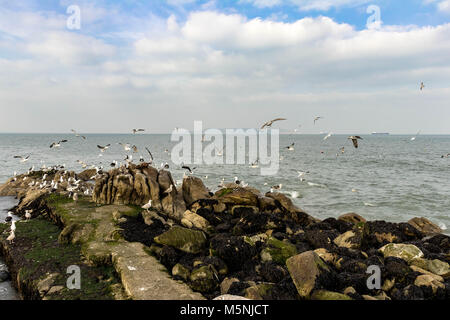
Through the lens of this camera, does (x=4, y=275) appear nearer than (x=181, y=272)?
No

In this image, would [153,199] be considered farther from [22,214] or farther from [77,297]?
[22,214]

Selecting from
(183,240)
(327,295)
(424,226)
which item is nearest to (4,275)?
(183,240)

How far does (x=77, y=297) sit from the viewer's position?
6762 mm

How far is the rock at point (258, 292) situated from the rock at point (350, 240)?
599 centimetres

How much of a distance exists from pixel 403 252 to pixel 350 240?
207 centimetres

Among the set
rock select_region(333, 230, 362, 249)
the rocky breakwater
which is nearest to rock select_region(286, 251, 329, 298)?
the rocky breakwater

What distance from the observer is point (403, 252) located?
9961 mm

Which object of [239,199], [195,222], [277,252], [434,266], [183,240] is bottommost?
[434,266]

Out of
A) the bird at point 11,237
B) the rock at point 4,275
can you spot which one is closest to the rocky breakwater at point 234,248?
the bird at point 11,237

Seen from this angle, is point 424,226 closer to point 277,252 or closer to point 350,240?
point 350,240

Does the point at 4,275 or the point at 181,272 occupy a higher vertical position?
the point at 181,272
